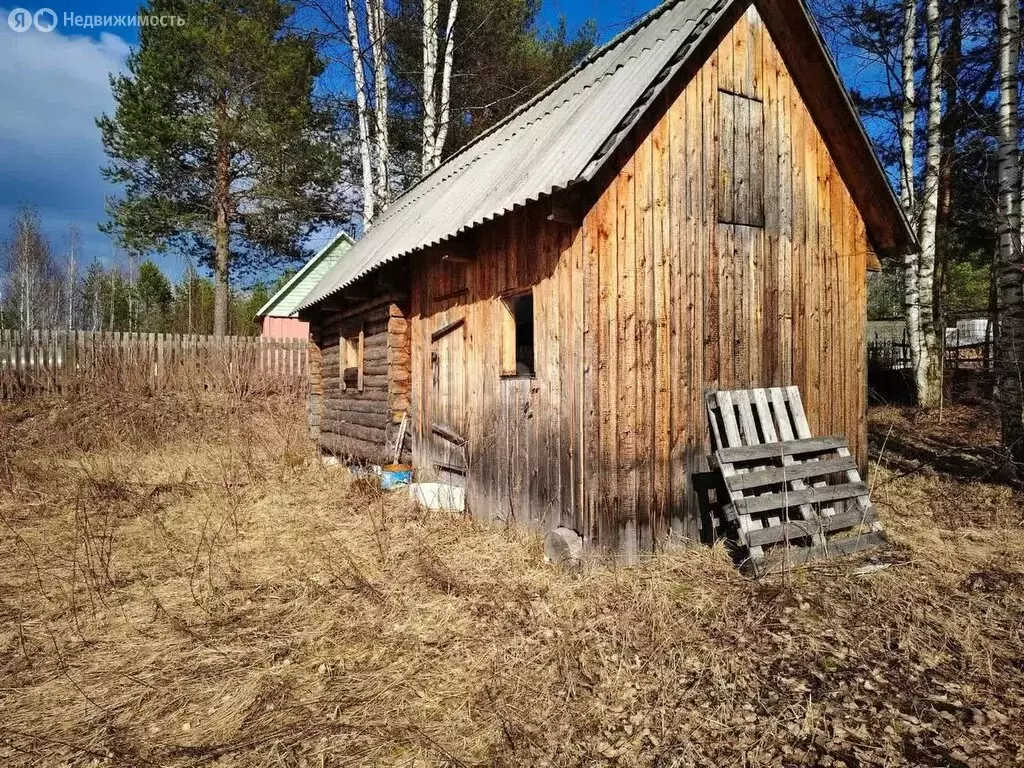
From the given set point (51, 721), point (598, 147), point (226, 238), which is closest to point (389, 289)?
point (598, 147)

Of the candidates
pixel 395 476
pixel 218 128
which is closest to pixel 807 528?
pixel 395 476

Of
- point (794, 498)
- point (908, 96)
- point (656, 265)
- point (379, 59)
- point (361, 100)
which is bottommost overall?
point (794, 498)

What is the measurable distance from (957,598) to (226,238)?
73.2 feet

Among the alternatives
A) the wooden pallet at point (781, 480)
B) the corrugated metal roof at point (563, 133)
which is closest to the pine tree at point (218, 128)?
the corrugated metal roof at point (563, 133)

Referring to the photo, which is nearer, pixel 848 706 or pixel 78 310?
pixel 848 706

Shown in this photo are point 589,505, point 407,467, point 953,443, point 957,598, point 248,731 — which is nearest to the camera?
point 248,731

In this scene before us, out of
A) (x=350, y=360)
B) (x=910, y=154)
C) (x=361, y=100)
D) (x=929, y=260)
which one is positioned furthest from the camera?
(x=361, y=100)

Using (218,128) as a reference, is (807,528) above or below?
below

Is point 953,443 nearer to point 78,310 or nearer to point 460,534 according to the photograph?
point 460,534

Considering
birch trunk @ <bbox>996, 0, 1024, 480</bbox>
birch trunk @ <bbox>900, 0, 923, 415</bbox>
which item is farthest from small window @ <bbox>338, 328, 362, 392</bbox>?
birch trunk @ <bbox>900, 0, 923, 415</bbox>

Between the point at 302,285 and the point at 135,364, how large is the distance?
11.4 metres

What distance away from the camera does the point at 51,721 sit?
3.03 metres

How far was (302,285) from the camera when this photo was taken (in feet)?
81.0

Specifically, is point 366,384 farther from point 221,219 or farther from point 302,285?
point 302,285
